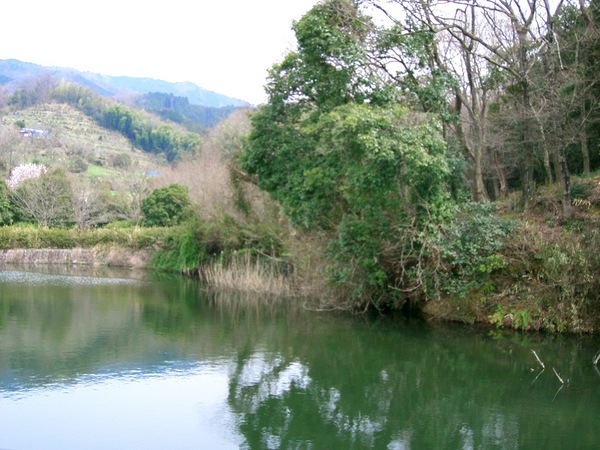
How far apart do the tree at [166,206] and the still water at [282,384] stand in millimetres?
16544

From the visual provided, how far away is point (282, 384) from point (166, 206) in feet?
84.5

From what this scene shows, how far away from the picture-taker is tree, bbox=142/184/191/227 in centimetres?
3691

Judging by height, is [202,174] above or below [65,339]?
above

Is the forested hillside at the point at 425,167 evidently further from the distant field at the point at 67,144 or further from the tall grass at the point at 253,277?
the distant field at the point at 67,144

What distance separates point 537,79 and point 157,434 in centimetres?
1554

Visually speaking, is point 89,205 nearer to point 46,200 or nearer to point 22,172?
point 46,200

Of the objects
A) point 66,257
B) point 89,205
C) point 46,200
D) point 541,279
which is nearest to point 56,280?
point 66,257

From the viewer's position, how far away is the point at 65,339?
16219 millimetres

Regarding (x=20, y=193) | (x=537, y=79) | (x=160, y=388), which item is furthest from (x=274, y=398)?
(x=20, y=193)

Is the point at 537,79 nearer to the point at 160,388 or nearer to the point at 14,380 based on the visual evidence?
the point at 160,388

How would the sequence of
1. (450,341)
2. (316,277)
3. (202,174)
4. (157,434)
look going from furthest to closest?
(202,174)
(316,277)
(450,341)
(157,434)

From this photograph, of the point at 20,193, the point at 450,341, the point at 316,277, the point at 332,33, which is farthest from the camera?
the point at 20,193

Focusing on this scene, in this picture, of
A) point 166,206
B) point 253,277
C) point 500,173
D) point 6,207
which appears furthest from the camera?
point 6,207

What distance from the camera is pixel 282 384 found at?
12633 millimetres
